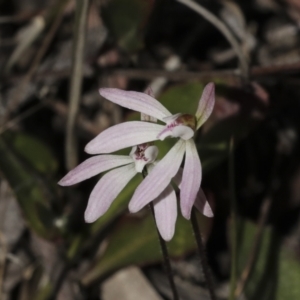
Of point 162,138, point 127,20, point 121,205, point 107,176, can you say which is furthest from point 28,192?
point 162,138

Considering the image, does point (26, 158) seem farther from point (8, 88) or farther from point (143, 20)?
point (143, 20)

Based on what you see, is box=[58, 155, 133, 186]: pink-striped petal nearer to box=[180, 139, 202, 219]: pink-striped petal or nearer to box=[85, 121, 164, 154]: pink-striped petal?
box=[85, 121, 164, 154]: pink-striped petal

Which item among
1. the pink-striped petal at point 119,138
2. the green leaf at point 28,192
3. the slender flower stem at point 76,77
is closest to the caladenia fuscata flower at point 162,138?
the pink-striped petal at point 119,138

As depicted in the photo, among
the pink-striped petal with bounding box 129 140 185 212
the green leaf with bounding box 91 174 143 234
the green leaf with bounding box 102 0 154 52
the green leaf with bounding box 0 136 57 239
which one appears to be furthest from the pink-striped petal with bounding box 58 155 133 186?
the green leaf with bounding box 102 0 154 52

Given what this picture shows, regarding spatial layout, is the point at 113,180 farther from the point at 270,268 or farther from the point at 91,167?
the point at 270,268

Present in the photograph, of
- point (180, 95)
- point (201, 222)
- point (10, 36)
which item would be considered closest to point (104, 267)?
point (201, 222)

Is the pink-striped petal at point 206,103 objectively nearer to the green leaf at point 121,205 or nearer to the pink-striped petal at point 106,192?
the pink-striped petal at point 106,192
